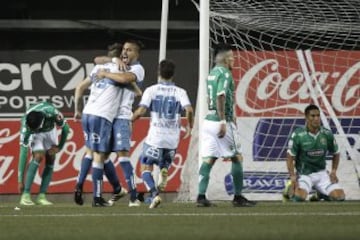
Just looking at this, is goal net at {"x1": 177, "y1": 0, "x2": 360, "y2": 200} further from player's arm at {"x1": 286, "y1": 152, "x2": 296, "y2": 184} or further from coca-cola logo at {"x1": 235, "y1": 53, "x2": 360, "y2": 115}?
player's arm at {"x1": 286, "y1": 152, "x2": 296, "y2": 184}

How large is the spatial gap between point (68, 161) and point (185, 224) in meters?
9.19

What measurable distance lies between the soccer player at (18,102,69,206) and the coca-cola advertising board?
83.5 inches

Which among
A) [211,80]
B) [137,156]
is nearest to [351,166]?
[137,156]

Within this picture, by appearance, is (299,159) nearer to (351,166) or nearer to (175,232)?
(351,166)

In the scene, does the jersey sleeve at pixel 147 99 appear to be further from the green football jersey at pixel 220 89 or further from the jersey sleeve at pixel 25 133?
the jersey sleeve at pixel 25 133

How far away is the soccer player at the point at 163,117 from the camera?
12.2 meters

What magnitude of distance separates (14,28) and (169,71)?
29.2ft

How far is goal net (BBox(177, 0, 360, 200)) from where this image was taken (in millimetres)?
14516

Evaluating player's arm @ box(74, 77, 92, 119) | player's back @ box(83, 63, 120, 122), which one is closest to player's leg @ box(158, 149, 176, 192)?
player's arm @ box(74, 77, 92, 119)

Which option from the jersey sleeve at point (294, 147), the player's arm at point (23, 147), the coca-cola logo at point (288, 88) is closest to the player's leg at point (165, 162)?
the jersey sleeve at point (294, 147)

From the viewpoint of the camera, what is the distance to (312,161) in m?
13.8

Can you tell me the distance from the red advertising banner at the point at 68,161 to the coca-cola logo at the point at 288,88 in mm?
1880

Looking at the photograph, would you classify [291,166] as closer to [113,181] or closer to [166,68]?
[166,68]

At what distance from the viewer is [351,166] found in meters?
15.0
